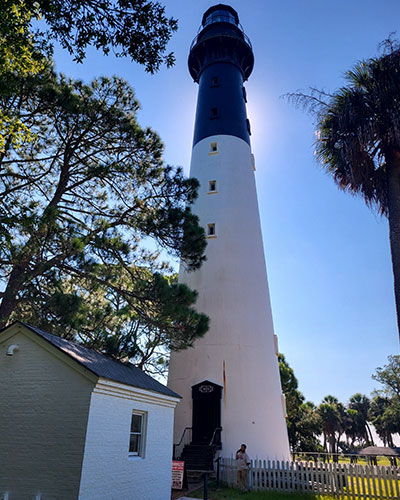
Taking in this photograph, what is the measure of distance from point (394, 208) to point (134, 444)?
8589mm

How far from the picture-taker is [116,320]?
13195 millimetres

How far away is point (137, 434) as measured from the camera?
875 cm

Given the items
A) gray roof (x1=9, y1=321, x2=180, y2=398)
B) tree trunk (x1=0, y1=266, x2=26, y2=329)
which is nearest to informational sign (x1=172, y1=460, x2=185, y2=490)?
gray roof (x1=9, y1=321, x2=180, y2=398)

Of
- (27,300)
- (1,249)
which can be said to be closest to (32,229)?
(1,249)

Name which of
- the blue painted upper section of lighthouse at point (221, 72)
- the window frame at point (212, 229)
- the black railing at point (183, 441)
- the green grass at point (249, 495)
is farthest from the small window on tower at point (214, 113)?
the green grass at point (249, 495)

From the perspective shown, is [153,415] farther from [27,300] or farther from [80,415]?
[27,300]

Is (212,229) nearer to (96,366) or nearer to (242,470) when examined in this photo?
(242,470)

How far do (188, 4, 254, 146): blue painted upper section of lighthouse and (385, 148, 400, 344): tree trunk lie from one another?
35.6ft

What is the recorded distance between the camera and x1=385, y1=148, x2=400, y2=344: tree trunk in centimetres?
916

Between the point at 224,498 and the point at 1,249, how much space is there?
8.87 m

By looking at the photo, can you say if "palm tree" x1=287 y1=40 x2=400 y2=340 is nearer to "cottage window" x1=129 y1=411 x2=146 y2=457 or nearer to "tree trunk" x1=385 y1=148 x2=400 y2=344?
"tree trunk" x1=385 y1=148 x2=400 y2=344

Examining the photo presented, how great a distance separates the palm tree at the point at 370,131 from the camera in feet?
34.3

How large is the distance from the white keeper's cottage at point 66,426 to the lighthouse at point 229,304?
6.43 meters

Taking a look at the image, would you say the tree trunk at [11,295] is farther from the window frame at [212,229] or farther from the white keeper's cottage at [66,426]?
the window frame at [212,229]
